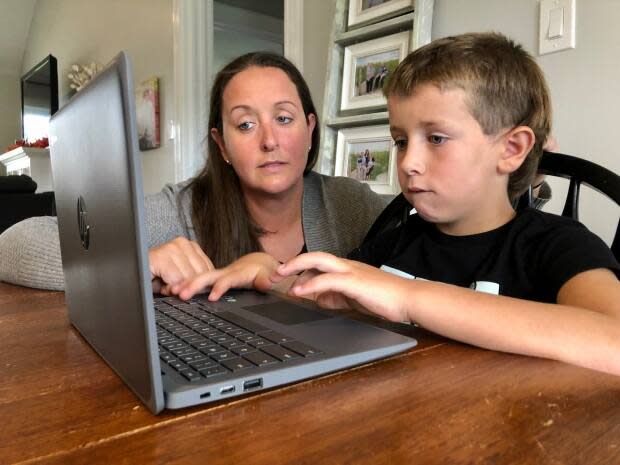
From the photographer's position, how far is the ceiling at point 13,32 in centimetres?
629

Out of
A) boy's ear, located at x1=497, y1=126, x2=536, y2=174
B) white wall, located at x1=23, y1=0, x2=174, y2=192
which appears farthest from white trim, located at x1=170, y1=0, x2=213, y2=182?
boy's ear, located at x1=497, y1=126, x2=536, y2=174

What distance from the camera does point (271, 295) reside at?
73 cm

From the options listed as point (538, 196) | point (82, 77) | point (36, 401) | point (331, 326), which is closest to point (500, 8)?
point (538, 196)

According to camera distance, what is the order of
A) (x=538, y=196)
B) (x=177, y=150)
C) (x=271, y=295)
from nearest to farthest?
1. (x=271, y=295)
2. (x=538, y=196)
3. (x=177, y=150)

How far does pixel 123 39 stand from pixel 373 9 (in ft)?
9.25

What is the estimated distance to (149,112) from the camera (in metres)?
3.35

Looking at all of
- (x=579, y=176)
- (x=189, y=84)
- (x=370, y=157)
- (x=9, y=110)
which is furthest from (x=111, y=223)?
(x=9, y=110)

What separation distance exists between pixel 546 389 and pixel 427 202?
0.46m

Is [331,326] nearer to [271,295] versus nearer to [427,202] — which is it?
[271,295]

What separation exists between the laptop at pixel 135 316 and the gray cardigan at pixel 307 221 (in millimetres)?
381

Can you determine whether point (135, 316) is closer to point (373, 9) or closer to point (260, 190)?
point (260, 190)

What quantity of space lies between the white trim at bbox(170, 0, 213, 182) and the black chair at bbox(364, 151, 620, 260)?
7.21ft

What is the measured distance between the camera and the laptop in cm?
32

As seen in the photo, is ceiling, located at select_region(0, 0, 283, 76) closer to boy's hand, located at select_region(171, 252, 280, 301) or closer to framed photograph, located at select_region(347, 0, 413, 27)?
framed photograph, located at select_region(347, 0, 413, 27)
